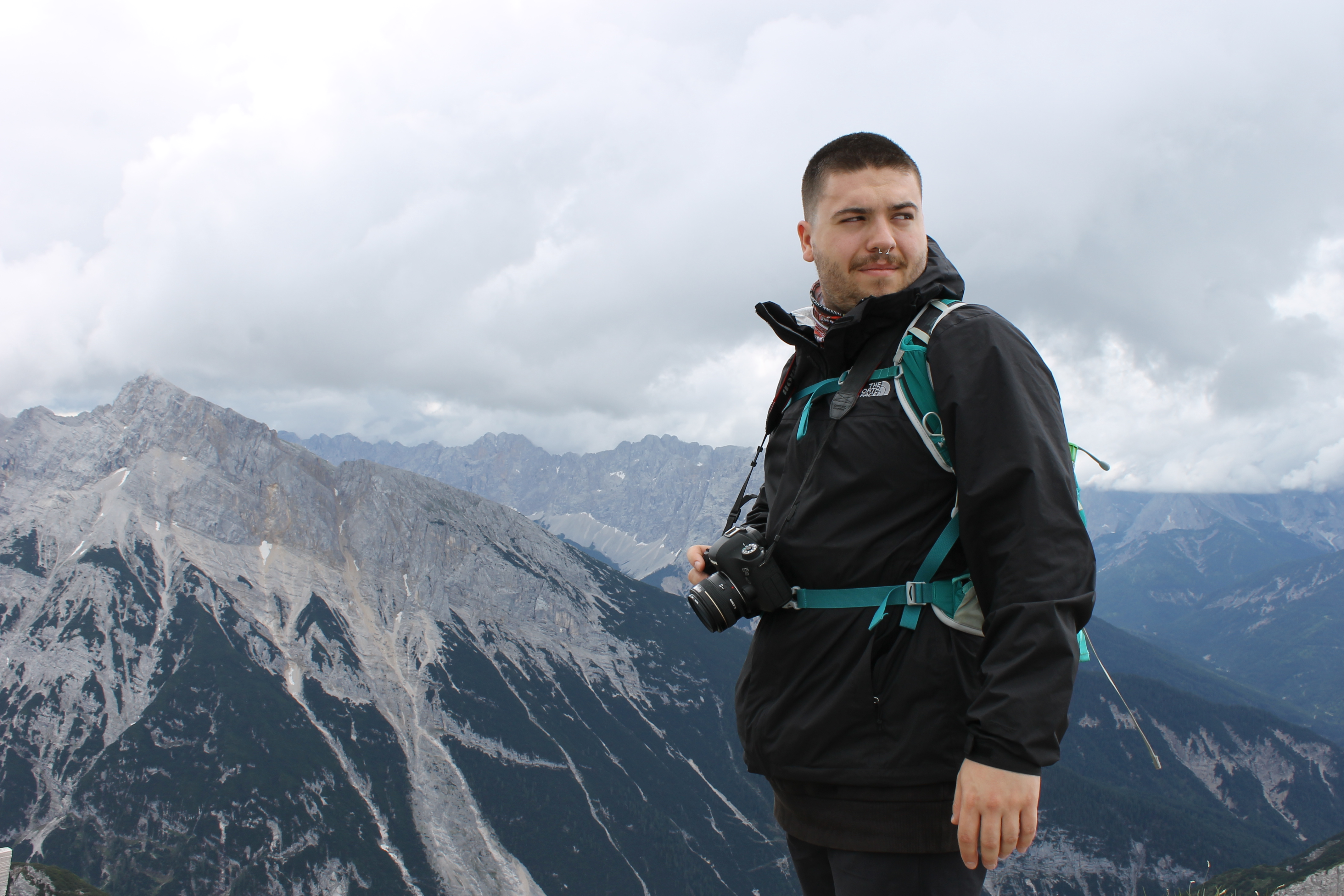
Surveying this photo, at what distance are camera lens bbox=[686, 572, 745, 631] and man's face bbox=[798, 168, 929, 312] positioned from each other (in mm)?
1634

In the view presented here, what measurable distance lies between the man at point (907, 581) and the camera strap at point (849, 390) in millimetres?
26

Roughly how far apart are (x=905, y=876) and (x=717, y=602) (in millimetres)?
1472

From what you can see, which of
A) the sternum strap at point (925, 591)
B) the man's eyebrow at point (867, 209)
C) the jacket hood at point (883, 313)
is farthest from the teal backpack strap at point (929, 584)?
the man's eyebrow at point (867, 209)

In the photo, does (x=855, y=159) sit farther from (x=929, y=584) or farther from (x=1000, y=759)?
(x=1000, y=759)

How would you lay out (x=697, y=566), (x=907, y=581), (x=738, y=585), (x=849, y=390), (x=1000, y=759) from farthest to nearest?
(x=697, y=566), (x=738, y=585), (x=849, y=390), (x=907, y=581), (x=1000, y=759)

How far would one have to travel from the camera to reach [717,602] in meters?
3.91

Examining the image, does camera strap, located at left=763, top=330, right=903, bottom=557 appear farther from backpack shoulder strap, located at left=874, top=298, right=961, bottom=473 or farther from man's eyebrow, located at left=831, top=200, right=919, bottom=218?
man's eyebrow, located at left=831, top=200, right=919, bottom=218

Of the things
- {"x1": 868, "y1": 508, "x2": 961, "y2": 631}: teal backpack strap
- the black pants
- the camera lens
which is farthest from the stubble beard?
the black pants

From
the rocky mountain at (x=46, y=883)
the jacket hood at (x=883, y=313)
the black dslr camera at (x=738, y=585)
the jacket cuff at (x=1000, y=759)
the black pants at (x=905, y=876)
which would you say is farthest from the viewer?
the rocky mountain at (x=46, y=883)

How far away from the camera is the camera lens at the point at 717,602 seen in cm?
388

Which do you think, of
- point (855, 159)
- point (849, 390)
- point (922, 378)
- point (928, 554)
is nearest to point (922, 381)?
point (922, 378)

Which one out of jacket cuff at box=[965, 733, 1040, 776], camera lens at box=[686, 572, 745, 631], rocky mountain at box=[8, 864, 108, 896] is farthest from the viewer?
rocky mountain at box=[8, 864, 108, 896]

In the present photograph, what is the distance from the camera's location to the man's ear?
13.8 feet

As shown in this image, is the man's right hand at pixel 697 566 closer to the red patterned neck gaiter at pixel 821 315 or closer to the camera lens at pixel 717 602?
the camera lens at pixel 717 602
